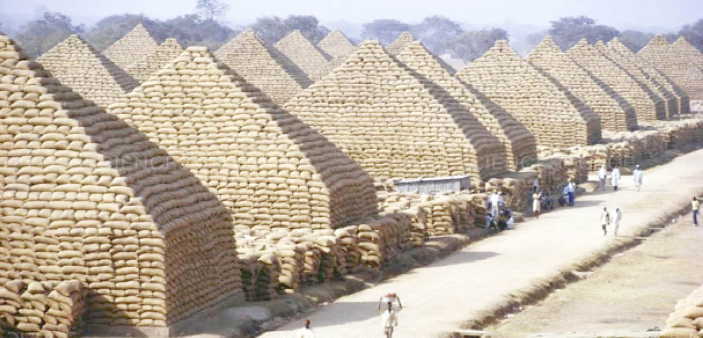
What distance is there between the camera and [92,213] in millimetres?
15398

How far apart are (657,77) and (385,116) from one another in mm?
38679

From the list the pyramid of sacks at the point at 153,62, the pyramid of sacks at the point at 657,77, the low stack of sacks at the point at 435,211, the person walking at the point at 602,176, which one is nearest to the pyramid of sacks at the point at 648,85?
the pyramid of sacks at the point at 657,77

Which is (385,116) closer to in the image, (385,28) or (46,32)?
(46,32)

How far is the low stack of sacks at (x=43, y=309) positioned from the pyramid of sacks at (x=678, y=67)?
5938cm

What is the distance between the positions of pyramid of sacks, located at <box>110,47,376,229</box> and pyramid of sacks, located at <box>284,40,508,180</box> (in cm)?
660

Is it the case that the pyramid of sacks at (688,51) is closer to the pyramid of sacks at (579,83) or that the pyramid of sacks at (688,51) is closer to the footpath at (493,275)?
the pyramid of sacks at (579,83)

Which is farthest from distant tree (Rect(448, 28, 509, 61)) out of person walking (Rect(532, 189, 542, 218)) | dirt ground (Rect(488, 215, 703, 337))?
dirt ground (Rect(488, 215, 703, 337))

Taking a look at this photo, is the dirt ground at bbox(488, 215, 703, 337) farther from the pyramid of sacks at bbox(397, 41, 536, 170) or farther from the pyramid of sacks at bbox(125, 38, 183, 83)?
the pyramid of sacks at bbox(125, 38, 183, 83)

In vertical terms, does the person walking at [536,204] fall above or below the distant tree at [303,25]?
below

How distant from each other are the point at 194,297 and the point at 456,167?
42.2ft

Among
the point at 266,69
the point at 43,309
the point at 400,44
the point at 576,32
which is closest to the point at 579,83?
the point at 266,69

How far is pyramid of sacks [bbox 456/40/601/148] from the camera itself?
3903 centimetres

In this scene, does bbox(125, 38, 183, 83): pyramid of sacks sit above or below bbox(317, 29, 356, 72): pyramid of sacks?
below

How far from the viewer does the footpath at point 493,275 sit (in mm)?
16453
